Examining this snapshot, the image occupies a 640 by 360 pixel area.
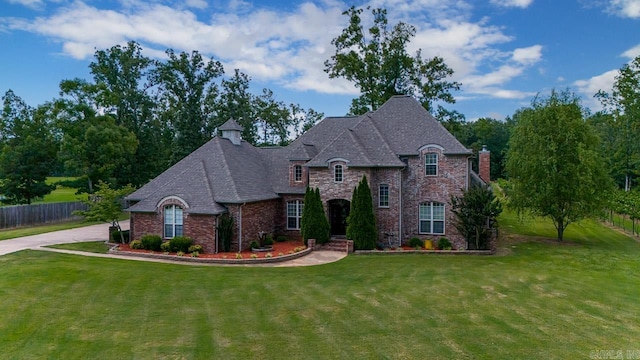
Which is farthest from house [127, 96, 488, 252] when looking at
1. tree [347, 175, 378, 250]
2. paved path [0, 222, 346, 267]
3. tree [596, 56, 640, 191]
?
tree [596, 56, 640, 191]

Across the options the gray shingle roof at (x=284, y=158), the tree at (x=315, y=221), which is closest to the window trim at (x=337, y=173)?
the gray shingle roof at (x=284, y=158)

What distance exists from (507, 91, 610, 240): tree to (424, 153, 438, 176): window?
492 centimetres

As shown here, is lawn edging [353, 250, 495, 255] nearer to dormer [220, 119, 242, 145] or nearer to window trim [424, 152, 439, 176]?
window trim [424, 152, 439, 176]

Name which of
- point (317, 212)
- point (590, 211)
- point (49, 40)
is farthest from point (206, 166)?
point (590, 211)

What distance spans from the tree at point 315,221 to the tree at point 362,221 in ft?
4.79

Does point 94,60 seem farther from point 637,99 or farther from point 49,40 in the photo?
point 637,99

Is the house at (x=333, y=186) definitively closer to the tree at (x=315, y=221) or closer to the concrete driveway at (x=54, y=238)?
the tree at (x=315, y=221)

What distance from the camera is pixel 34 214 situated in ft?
105

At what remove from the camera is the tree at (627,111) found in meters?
44.2

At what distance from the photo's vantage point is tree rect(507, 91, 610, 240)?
22969 millimetres

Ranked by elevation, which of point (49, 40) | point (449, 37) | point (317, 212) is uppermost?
point (449, 37)

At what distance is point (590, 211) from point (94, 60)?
4639 centimetres

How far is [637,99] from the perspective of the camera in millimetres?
43750

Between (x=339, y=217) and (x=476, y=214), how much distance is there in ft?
26.0
